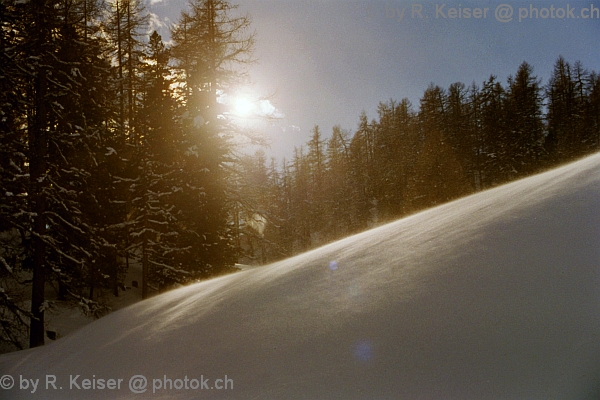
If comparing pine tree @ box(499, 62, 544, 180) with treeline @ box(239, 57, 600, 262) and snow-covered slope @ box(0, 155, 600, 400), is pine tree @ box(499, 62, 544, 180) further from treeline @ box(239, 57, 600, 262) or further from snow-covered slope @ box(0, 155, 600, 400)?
snow-covered slope @ box(0, 155, 600, 400)

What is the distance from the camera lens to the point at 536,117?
144 feet

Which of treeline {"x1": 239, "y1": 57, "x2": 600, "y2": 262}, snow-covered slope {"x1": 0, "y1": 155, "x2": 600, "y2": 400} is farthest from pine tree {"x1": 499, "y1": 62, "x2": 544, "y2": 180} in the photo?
snow-covered slope {"x1": 0, "y1": 155, "x2": 600, "y2": 400}

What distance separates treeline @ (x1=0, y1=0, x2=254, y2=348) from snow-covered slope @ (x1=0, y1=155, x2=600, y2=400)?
29.9 ft

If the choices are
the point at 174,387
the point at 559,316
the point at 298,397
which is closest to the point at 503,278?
the point at 559,316

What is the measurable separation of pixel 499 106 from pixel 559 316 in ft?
167

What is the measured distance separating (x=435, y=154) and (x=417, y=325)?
37.2 m

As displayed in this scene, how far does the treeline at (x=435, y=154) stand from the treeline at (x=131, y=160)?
55.9ft

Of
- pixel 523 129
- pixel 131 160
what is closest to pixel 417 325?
pixel 131 160

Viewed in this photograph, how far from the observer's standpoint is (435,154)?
3831 centimetres

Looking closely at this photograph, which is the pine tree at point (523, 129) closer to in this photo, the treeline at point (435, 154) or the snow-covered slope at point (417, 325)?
the treeline at point (435, 154)

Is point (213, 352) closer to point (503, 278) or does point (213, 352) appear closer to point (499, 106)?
point (503, 278)

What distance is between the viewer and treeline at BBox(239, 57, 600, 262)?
38.9 metres

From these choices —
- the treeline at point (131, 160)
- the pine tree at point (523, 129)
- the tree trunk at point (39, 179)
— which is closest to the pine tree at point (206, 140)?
the treeline at point (131, 160)

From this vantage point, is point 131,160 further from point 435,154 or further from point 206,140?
point 435,154
